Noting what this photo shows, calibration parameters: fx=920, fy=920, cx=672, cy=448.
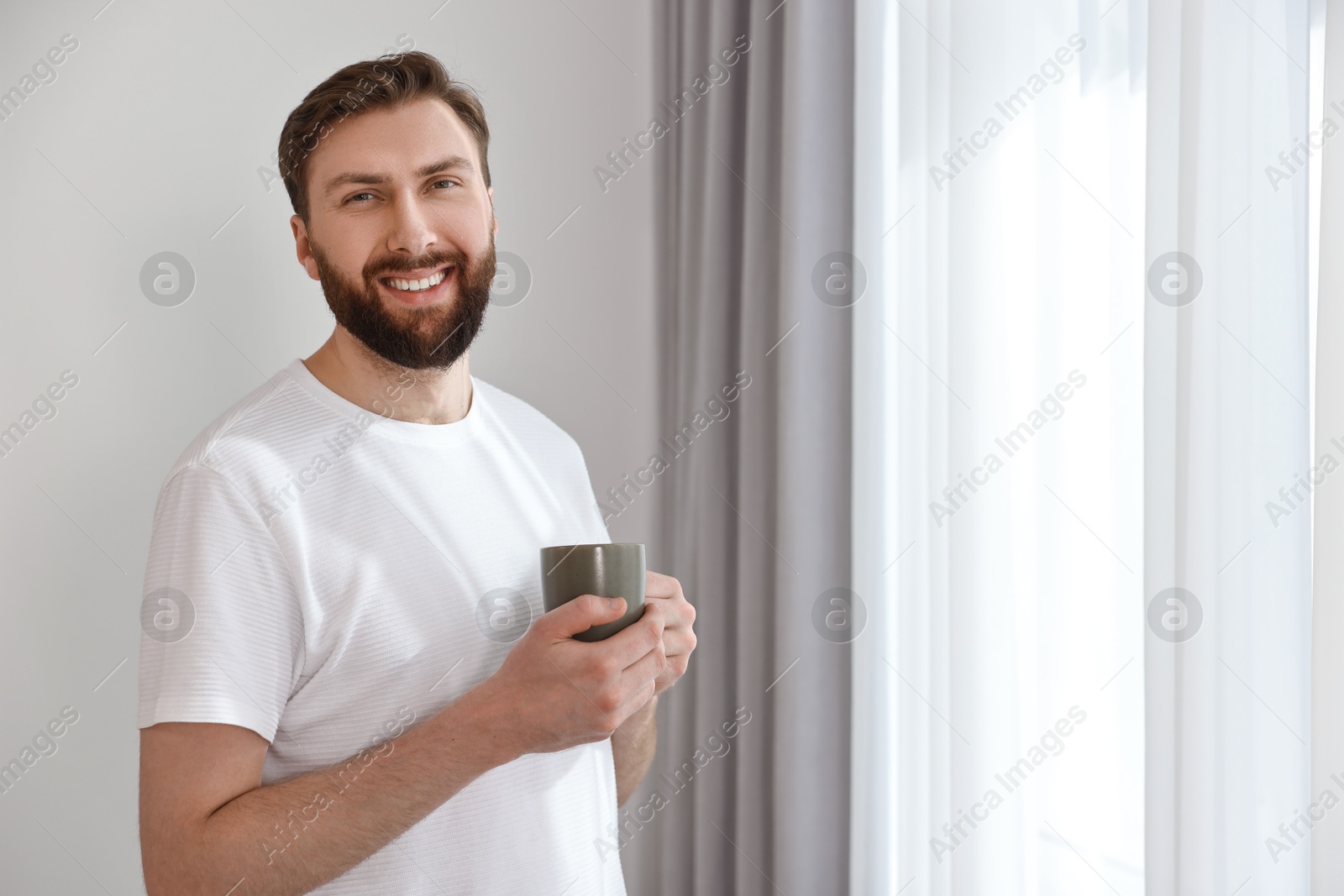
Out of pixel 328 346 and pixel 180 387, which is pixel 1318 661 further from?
pixel 180 387

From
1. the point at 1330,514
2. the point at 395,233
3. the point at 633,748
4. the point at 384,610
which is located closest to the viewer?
the point at 1330,514

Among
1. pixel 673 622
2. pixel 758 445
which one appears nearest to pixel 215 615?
pixel 673 622

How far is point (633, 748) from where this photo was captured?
1199mm

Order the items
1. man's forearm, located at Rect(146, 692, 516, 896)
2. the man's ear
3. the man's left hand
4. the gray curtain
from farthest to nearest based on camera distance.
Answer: the gray curtain < the man's ear < the man's left hand < man's forearm, located at Rect(146, 692, 516, 896)

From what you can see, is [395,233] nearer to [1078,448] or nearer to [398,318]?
[398,318]

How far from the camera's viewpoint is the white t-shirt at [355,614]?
84 centimetres

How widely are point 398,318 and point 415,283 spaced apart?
49mm

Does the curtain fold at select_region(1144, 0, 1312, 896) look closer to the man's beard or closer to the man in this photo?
the man

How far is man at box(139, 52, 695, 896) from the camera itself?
82 cm

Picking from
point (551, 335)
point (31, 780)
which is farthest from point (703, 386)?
point (31, 780)

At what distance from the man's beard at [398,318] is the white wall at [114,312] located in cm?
39

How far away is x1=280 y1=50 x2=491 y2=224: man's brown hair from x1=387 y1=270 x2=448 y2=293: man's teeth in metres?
0.15

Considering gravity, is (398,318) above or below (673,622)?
above

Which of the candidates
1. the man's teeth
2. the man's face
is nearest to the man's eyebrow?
the man's face
